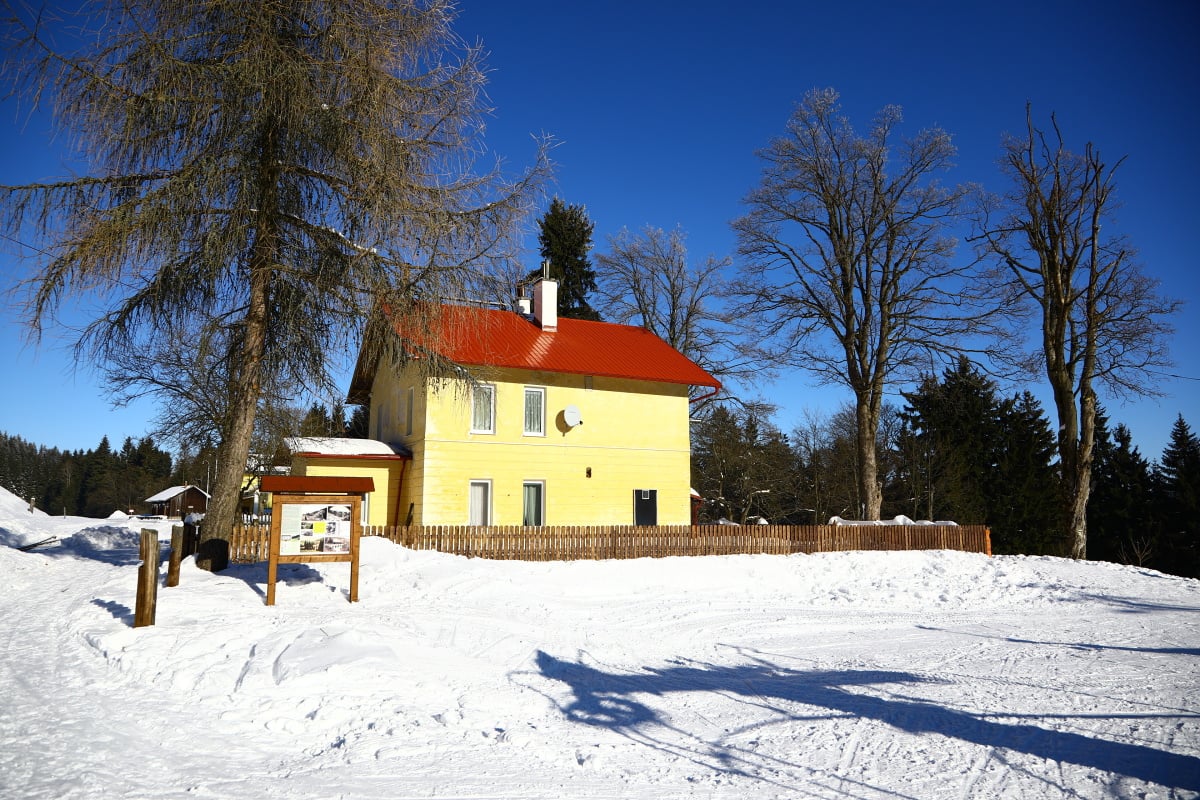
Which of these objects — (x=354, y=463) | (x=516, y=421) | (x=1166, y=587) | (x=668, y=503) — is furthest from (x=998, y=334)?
(x=354, y=463)

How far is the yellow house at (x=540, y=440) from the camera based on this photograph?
75.3 ft

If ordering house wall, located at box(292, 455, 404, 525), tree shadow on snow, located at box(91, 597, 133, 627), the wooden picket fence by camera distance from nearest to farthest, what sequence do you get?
tree shadow on snow, located at box(91, 597, 133, 627) < the wooden picket fence < house wall, located at box(292, 455, 404, 525)

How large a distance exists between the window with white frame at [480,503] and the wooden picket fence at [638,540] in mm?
4217

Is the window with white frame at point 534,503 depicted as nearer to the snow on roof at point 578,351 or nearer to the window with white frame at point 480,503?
the window with white frame at point 480,503

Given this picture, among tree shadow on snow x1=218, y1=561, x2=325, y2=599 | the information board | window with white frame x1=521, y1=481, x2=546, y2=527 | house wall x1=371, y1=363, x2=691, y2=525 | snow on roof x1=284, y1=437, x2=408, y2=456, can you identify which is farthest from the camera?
window with white frame x1=521, y1=481, x2=546, y2=527

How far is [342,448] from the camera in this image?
23.5 metres

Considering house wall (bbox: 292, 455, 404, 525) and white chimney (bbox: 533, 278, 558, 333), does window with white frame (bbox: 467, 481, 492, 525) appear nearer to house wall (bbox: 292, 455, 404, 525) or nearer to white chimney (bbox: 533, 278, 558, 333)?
house wall (bbox: 292, 455, 404, 525)

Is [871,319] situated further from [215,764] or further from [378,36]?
[215,764]

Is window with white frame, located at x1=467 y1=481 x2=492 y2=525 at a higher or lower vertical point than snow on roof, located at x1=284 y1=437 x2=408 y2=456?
lower

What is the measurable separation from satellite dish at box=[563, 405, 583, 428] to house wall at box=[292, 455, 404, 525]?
17.1 feet

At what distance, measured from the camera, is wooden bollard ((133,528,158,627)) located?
9.38 metres

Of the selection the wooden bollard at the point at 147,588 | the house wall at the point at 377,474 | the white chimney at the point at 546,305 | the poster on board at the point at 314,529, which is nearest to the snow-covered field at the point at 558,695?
the wooden bollard at the point at 147,588

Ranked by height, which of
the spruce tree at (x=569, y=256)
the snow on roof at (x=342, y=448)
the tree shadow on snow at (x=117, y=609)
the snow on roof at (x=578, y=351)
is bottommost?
the tree shadow on snow at (x=117, y=609)

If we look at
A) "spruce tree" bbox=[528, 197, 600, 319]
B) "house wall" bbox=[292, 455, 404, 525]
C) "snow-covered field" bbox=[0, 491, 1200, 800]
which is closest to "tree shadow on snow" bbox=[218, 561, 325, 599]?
"snow-covered field" bbox=[0, 491, 1200, 800]
